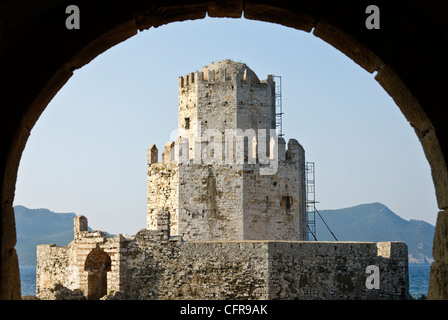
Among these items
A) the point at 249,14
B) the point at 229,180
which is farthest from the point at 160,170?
the point at 249,14

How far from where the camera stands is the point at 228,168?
2828cm

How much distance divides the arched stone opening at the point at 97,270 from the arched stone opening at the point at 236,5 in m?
16.6

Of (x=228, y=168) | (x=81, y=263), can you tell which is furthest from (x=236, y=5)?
(x=228, y=168)

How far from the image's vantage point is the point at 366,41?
22.3 ft

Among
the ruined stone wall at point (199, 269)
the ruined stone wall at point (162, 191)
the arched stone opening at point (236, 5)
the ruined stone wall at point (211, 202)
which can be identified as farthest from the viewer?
the ruined stone wall at point (162, 191)

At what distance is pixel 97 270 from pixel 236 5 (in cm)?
1775

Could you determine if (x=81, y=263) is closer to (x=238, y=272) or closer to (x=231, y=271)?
(x=231, y=271)

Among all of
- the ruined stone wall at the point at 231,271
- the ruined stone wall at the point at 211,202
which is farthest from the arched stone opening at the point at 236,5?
the ruined stone wall at the point at 211,202

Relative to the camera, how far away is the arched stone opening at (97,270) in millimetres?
23141

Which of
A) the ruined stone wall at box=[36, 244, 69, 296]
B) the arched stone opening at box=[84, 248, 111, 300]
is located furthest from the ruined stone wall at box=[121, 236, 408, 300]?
the ruined stone wall at box=[36, 244, 69, 296]

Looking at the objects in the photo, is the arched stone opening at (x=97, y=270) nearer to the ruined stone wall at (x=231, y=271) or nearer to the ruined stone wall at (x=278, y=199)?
the ruined stone wall at (x=231, y=271)

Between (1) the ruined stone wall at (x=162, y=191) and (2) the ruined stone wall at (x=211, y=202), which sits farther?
(1) the ruined stone wall at (x=162, y=191)

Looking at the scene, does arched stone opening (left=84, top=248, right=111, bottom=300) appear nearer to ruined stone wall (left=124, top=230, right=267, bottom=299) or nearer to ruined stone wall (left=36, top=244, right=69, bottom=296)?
ruined stone wall (left=36, top=244, right=69, bottom=296)
